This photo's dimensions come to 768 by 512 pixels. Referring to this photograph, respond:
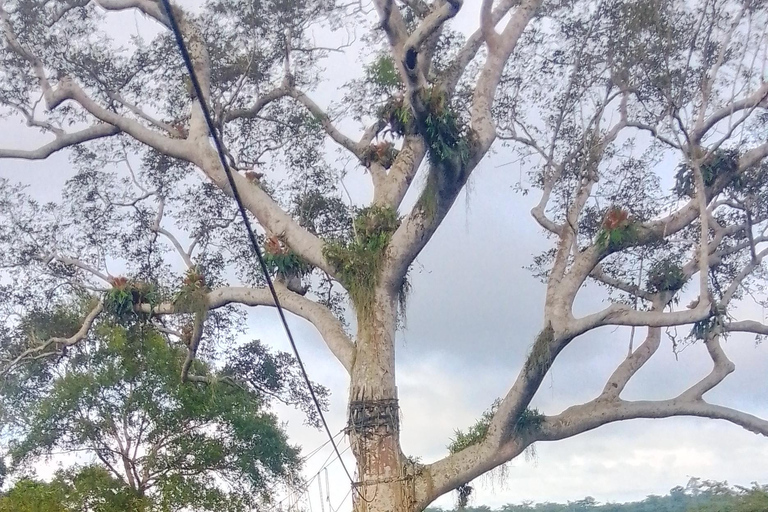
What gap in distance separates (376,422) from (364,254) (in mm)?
1687

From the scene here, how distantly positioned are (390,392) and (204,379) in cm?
347

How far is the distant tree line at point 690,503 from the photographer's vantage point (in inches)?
569

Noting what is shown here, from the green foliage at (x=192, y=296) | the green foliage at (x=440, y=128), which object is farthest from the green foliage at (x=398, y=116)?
the green foliage at (x=192, y=296)

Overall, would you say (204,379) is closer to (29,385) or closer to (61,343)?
(61,343)

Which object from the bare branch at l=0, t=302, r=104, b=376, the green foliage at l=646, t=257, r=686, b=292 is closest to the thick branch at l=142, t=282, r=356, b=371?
the bare branch at l=0, t=302, r=104, b=376

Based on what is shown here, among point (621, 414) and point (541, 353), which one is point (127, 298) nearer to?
point (541, 353)

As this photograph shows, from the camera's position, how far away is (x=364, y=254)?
8.41 metres

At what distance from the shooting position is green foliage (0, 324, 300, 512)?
42.4 ft

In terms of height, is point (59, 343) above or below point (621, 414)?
above

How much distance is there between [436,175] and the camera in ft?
27.3

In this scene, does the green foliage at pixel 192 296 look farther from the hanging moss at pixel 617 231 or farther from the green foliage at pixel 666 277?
the green foliage at pixel 666 277

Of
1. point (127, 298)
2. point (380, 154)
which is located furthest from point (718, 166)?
point (127, 298)

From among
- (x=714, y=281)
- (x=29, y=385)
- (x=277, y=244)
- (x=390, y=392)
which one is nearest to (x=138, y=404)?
(x=29, y=385)

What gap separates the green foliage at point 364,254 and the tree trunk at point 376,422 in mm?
122
